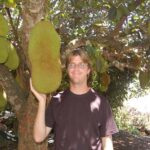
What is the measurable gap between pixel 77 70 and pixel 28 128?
1.93 ft

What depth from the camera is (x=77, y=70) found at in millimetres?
1982

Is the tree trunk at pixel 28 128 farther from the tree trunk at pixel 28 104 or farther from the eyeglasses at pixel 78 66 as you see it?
the eyeglasses at pixel 78 66

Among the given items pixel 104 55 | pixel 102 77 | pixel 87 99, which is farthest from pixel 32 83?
pixel 102 77

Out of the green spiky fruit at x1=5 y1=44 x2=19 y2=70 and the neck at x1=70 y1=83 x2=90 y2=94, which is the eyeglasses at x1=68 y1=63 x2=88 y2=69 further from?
the green spiky fruit at x1=5 y1=44 x2=19 y2=70

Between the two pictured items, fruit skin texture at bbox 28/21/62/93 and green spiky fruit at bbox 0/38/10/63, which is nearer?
fruit skin texture at bbox 28/21/62/93

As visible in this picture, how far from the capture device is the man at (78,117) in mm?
1946

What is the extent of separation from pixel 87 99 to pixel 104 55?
874 mm

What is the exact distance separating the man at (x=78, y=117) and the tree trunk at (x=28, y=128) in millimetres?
328

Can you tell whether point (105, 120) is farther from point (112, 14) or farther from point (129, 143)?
point (129, 143)

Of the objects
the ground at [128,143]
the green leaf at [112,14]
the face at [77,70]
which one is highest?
the green leaf at [112,14]

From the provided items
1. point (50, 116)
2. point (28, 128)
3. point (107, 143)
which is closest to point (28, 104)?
point (28, 128)

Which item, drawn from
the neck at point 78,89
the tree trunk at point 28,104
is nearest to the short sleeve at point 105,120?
the neck at point 78,89

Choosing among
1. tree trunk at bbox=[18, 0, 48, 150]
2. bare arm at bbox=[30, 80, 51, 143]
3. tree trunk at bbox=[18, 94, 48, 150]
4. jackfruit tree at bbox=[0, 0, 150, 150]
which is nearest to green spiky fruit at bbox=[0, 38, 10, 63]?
jackfruit tree at bbox=[0, 0, 150, 150]

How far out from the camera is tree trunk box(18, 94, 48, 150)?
234 cm
